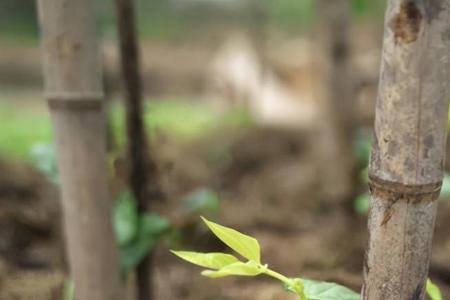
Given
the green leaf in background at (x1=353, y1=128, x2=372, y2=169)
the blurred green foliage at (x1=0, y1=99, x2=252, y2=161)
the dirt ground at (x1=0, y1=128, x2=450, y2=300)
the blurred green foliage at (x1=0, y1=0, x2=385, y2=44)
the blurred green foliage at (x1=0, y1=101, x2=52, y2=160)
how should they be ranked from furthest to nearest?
the blurred green foliage at (x1=0, y1=0, x2=385, y2=44), the blurred green foliage at (x1=0, y1=99, x2=252, y2=161), the blurred green foliage at (x1=0, y1=101, x2=52, y2=160), the green leaf in background at (x1=353, y1=128, x2=372, y2=169), the dirt ground at (x1=0, y1=128, x2=450, y2=300)

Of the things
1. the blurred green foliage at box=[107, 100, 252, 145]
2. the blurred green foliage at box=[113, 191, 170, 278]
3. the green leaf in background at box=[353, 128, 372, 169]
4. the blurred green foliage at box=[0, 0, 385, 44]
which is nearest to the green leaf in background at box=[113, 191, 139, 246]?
the blurred green foliage at box=[113, 191, 170, 278]

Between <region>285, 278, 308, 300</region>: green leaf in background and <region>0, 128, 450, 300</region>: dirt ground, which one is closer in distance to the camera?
<region>285, 278, 308, 300</region>: green leaf in background

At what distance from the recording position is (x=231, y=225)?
5.91 ft

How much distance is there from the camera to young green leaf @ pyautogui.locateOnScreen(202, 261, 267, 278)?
509mm

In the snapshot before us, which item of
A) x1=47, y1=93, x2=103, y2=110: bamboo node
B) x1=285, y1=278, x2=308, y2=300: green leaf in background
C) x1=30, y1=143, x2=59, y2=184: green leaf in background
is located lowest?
x1=285, y1=278, x2=308, y2=300: green leaf in background

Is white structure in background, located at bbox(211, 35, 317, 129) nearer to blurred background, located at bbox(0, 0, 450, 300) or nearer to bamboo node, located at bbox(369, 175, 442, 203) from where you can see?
blurred background, located at bbox(0, 0, 450, 300)

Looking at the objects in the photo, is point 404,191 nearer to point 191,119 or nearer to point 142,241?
point 142,241

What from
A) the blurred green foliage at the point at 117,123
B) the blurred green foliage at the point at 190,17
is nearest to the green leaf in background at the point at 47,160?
the blurred green foliage at the point at 117,123

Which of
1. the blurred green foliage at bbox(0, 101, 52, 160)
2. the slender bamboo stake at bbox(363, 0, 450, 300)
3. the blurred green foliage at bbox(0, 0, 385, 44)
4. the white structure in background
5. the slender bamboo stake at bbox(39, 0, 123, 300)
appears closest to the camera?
the slender bamboo stake at bbox(363, 0, 450, 300)

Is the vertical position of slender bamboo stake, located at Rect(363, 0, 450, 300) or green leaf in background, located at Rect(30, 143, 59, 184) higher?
slender bamboo stake, located at Rect(363, 0, 450, 300)

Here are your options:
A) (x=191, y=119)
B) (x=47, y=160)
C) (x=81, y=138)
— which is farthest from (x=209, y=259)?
(x=191, y=119)

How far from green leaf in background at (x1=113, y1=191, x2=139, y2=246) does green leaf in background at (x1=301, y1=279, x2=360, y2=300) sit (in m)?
0.53

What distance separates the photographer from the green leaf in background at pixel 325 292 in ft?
1.94

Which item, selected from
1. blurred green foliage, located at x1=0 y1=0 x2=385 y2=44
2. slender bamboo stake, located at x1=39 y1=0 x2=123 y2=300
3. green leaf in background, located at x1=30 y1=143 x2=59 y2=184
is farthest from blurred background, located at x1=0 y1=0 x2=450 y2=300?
blurred green foliage, located at x1=0 y1=0 x2=385 y2=44
